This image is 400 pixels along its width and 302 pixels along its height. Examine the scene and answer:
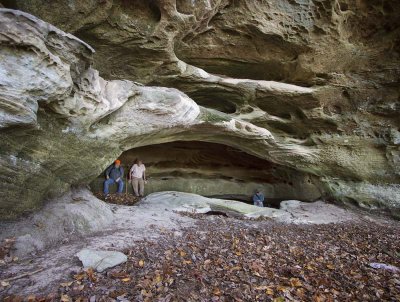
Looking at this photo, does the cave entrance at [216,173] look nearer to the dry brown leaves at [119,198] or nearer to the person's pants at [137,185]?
the person's pants at [137,185]

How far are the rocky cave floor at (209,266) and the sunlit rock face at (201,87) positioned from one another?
1.66 meters

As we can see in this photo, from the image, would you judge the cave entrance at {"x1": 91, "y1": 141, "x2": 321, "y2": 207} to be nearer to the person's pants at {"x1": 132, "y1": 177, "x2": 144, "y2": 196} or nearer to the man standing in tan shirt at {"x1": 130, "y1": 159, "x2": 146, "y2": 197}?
the person's pants at {"x1": 132, "y1": 177, "x2": 144, "y2": 196}

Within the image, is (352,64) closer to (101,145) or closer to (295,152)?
(295,152)

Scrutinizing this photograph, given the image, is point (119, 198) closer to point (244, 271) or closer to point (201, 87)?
point (201, 87)

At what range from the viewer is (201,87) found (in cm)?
797

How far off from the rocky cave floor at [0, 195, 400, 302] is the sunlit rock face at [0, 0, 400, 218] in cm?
166

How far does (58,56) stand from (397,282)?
6097 millimetres

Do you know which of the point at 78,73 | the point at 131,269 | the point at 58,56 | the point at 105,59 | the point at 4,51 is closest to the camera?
the point at 4,51

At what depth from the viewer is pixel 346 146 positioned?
9.42 meters

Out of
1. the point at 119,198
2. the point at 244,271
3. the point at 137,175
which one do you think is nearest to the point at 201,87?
the point at 137,175

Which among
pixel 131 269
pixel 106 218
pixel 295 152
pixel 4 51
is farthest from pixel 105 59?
pixel 295 152

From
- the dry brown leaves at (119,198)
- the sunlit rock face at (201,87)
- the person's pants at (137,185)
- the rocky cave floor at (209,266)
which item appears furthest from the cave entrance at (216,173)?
the rocky cave floor at (209,266)

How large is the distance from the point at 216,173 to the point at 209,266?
325 inches

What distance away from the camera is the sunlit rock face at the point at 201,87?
4.30 metres
